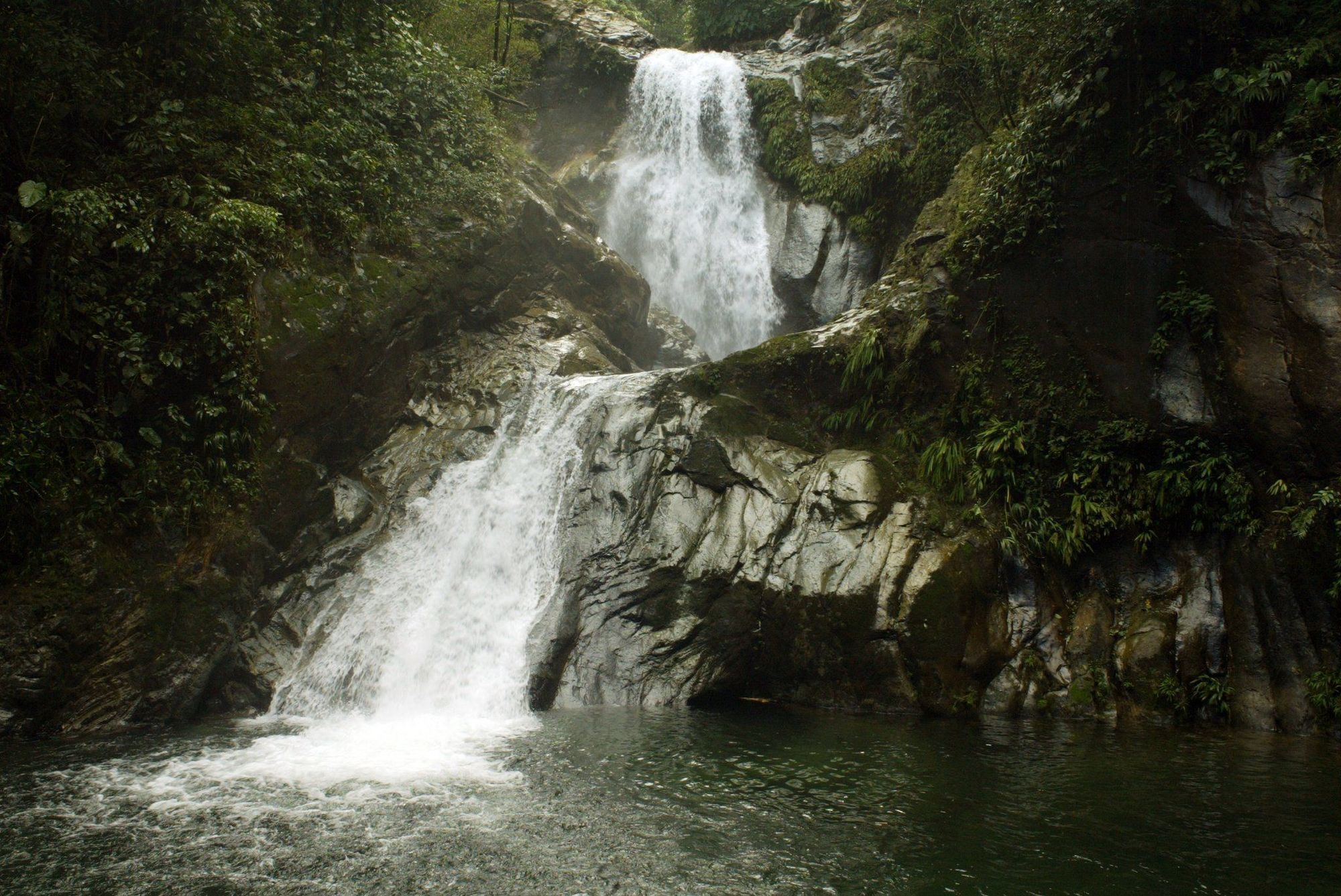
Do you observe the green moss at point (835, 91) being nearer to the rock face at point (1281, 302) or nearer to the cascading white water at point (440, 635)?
the cascading white water at point (440, 635)

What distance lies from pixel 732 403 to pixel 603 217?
11.9m

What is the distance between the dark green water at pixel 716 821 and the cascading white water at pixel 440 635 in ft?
2.13

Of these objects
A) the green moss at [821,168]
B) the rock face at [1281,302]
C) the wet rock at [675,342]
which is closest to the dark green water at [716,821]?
the rock face at [1281,302]

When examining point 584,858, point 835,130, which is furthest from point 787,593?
point 835,130

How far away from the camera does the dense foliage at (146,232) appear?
28.2ft

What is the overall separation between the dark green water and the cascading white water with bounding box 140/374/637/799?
2.13 feet

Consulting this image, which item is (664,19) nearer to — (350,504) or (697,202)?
(697,202)

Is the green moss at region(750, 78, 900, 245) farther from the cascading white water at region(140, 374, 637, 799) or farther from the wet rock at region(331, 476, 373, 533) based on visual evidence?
the wet rock at region(331, 476, 373, 533)

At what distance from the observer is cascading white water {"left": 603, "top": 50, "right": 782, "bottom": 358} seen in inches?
779

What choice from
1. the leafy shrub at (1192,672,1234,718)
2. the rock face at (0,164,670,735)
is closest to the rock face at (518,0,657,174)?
the rock face at (0,164,670,735)

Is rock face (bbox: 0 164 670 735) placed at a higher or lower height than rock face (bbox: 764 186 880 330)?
lower

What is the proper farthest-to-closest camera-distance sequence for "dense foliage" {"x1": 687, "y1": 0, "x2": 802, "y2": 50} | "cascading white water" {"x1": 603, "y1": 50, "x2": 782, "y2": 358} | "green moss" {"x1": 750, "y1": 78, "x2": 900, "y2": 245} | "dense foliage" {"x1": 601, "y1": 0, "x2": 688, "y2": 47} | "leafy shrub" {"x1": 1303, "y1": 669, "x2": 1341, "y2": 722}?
"dense foliage" {"x1": 601, "y1": 0, "x2": 688, "y2": 47} < "dense foliage" {"x1": 687, "y1": 0, "x2": 802, "y2": 50} < "cascading white water" {"x1": 603, "y1": 50, "x2": 782, "y2": 358} < "green moss" {"x1": 750, "y1": 78, "x2": 900, "y2": 245} < "leafy shrub" {"x1": 1303, "y1": 669, "x2": 1341, "y2": 722}

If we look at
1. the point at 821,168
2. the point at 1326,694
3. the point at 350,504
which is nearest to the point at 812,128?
the point at 821,168

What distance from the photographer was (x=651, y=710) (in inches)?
386
